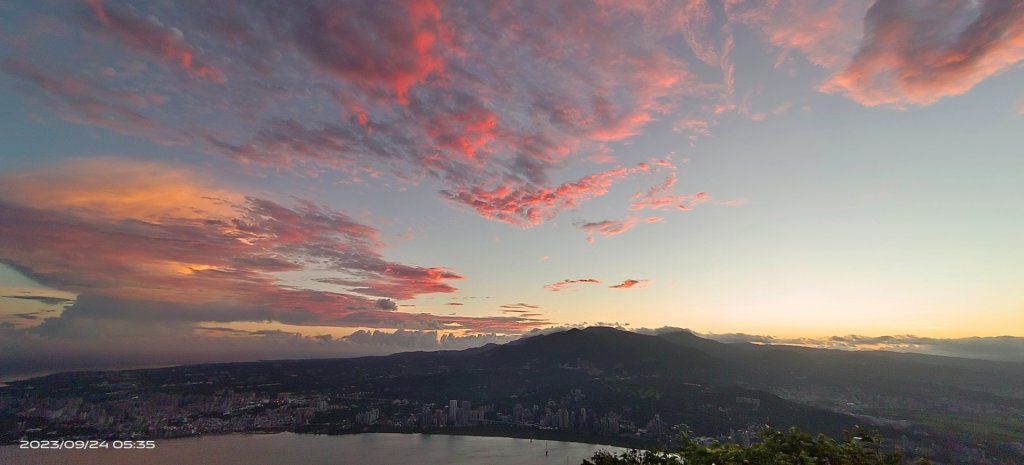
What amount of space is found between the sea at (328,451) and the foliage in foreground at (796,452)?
100321 mm

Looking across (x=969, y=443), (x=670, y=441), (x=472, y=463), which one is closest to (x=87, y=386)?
(x=472, y=463)

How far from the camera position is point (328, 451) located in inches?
5039

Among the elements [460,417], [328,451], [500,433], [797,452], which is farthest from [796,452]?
[460,417]

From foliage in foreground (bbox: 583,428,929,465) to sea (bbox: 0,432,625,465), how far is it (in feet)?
329

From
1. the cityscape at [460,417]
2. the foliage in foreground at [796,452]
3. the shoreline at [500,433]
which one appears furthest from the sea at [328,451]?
the foliage in foreground at [796,452]

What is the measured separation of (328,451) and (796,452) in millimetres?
138726

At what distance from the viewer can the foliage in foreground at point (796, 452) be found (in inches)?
771

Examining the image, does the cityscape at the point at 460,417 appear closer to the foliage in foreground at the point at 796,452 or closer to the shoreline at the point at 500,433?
the shoreline at the point at 500,433

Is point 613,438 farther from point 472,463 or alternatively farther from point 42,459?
point 42,459

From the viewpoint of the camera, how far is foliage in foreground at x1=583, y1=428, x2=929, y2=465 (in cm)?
1958

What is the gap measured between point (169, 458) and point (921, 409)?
893 ft

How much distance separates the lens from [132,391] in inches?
6255

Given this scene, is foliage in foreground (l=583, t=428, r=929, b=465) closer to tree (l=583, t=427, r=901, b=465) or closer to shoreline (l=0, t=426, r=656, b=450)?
tree (l=583, t=427, r=901, b=465)

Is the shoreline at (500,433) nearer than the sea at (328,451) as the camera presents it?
No
